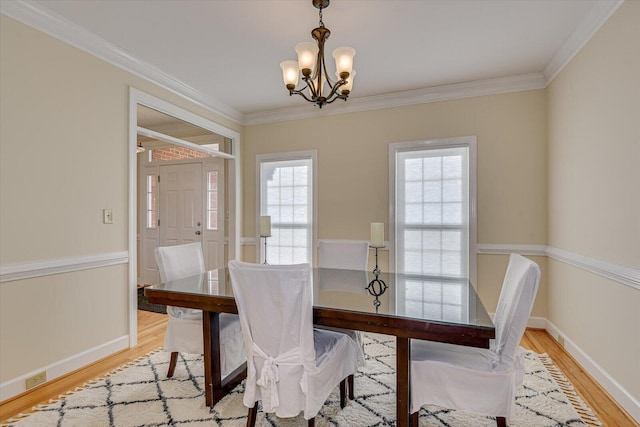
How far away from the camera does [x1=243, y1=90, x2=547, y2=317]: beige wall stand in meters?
3.34

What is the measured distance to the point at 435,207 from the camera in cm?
367

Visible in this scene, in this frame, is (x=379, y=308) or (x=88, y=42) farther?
(x=88, y=42)

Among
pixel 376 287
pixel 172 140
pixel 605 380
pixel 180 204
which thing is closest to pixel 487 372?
pixel 376 287

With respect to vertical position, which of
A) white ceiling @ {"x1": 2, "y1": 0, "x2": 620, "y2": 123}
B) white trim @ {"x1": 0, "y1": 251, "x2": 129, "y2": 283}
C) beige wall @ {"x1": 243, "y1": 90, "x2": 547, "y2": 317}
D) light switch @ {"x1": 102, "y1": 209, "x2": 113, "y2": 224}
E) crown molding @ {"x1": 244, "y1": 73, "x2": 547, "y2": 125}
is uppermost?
white ceiling @ {"x1": 2, "y1": 0, "x2": 620, "y2": 123}

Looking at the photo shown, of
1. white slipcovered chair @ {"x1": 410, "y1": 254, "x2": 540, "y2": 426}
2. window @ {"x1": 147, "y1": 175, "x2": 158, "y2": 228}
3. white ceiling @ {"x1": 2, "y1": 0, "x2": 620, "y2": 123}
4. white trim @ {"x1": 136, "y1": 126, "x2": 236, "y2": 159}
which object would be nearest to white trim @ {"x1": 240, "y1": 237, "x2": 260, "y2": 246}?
white trim @ {"x1": 136, "y1": 126, "x2": 236, "y2": 159}

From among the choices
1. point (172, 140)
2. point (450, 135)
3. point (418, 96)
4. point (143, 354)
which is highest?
point (418, 96)

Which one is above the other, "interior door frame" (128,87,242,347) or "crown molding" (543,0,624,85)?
"crown molding" (543,0,624,85)

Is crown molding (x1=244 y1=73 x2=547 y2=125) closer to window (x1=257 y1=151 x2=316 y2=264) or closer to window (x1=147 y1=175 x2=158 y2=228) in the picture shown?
window (x1=257 y1=151 x2=316 y2=264)

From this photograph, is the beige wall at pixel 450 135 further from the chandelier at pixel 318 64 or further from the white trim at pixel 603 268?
the chandelier at pixel 318 64

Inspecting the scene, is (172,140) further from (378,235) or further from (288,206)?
(378,235)

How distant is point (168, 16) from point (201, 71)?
0.89 meters

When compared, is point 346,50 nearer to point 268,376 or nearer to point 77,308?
point 268,376

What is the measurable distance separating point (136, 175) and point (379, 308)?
9.28 feet

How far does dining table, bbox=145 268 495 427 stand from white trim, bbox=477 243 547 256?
146 cm
